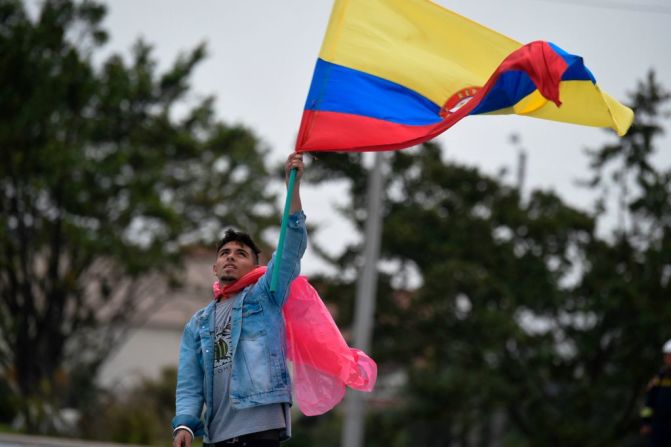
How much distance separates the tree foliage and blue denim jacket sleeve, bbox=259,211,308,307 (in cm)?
1750

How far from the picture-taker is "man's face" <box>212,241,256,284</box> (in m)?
4.89

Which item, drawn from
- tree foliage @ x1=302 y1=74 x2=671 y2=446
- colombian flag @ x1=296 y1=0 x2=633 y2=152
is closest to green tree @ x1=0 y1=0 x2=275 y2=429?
tree foliage @ x1=302 y1=74 x2=671 y2=446

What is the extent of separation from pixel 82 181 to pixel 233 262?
1726cm

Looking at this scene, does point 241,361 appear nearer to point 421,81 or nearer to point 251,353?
point 251,353

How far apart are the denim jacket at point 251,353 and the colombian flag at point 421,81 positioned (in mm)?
642

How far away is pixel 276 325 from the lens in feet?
15.8

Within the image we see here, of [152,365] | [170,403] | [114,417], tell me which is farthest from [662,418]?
[152,365]

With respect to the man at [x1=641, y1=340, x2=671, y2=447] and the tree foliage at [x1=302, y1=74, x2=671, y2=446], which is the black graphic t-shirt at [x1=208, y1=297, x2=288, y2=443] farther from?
the tree foliage at [x1=302, y1=74, x2=671, y2=446]

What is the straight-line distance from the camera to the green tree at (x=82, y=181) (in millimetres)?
21266

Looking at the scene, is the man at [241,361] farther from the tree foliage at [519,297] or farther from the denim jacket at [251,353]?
the tree foliage at [519,297]

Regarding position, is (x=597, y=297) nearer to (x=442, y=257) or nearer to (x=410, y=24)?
(x=442, y=257)

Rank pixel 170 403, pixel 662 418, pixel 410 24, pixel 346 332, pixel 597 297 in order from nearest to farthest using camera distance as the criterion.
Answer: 1. pixel 410 24
2. pixel 662 418
3. pixel 597 297
4. pixel 346 332
5. pixel 170 403

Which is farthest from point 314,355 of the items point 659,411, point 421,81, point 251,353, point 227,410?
point 659,411

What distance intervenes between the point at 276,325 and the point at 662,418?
6419mm
